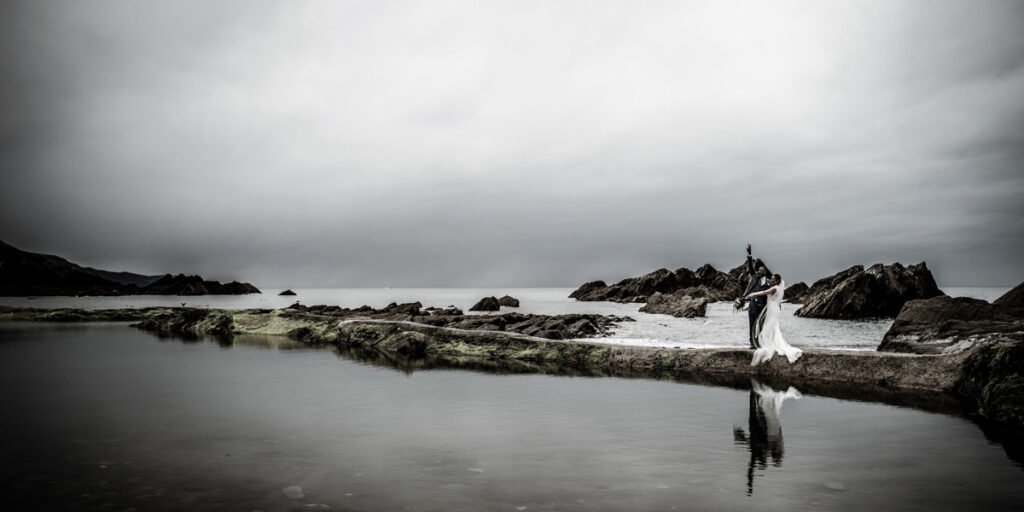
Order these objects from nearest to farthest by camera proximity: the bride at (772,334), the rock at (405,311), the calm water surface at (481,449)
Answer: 1. the calm water surface at (481,449)
2. the bride at (772,334)
3. the rock at (405,311)

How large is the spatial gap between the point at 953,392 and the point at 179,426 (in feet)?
54.4

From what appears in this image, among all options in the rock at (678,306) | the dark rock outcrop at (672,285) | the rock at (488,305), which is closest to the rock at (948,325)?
the rock at (678,306)

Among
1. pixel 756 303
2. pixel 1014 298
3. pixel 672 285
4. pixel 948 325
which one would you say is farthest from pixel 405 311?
pixel 672 285

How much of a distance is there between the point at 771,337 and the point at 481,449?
11366mm

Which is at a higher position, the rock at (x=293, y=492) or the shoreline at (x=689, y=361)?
the shoreline at (x=689, y=361)

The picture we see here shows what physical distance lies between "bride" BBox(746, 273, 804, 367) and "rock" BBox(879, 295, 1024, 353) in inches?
156

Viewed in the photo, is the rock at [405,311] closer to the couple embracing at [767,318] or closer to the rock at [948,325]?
the couple embracing at [767,318]

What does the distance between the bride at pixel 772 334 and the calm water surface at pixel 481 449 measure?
291 cm

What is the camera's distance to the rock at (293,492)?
601 centimetres

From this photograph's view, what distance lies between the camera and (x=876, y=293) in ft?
215

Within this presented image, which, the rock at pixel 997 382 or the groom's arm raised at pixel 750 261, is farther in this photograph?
the groom's arm raised at pixel 750 261

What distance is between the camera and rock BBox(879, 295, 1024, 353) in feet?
48.3

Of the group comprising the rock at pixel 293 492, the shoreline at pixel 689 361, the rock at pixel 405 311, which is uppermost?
the rock at pixel 405 311

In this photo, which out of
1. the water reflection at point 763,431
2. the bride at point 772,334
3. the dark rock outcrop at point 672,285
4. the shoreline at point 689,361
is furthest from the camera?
the dark rock outcrop at point 672,285
